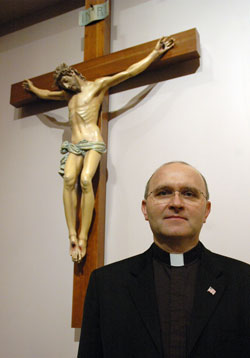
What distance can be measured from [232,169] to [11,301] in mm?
1861

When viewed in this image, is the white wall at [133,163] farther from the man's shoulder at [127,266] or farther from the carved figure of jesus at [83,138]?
the man's shoulder at [127,266]

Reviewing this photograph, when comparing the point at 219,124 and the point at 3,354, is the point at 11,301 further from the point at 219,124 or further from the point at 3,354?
the point at 219,124

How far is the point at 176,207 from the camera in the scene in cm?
144

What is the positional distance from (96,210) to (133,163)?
1.42 ft

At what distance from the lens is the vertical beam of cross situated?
2.36 meters

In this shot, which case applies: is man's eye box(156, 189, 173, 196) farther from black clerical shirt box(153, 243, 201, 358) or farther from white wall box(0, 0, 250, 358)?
white wall box(0, 0, 250, 358)

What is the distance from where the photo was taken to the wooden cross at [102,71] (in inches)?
94.5

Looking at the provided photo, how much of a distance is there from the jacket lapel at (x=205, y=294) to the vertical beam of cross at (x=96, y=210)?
1.08 metres

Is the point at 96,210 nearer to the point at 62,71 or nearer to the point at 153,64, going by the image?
the point at 62,71

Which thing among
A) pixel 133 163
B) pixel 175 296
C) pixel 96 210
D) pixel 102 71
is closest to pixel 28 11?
Result: pixel 102 71

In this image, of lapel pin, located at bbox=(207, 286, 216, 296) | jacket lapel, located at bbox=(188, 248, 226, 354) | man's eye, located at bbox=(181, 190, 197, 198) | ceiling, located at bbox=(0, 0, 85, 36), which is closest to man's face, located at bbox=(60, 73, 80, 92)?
ceiling, located at bbox=(0, 0, 85, 36)

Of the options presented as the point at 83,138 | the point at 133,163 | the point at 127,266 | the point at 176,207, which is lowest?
the point at 127,266

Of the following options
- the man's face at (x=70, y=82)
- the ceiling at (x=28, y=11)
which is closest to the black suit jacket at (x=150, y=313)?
the man's face at (x=70, y=82)

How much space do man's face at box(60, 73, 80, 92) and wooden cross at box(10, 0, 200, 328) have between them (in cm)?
22
